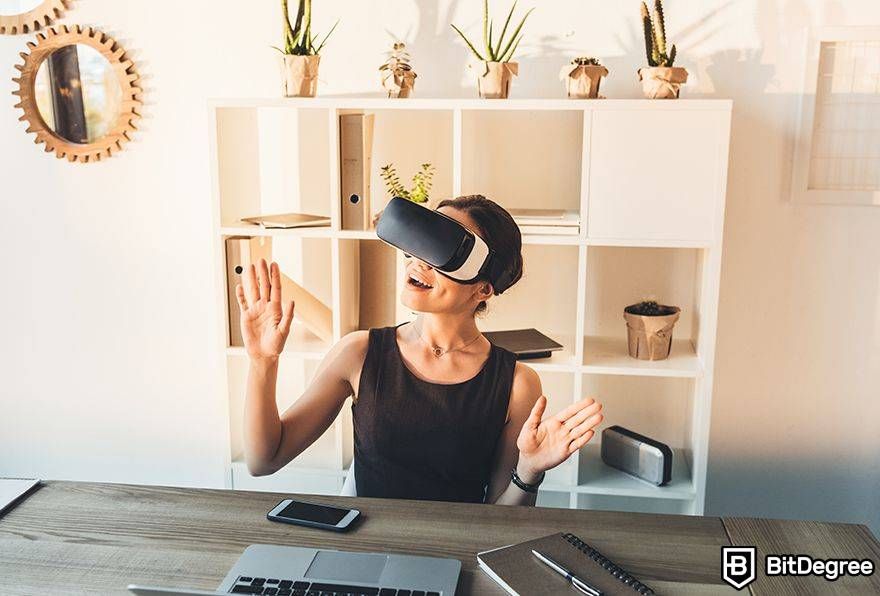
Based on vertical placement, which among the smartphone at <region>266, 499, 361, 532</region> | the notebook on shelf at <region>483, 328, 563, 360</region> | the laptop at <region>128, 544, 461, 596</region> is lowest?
the laptop at <region>128, 544, 461, 596</region>

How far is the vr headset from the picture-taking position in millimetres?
1636

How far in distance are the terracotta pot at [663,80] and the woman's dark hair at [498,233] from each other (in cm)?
86

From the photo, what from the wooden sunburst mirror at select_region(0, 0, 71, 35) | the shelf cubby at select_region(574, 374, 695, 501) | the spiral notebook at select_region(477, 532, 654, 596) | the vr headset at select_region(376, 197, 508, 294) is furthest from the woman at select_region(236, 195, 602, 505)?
the wooden sunburst mirror at select_region(0, 0, 71, 35)

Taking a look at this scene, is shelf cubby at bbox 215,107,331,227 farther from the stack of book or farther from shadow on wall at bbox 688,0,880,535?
shadow on wall at bbox 688,0,880,535

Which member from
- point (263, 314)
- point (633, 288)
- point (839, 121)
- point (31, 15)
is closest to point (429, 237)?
point (263, 314)

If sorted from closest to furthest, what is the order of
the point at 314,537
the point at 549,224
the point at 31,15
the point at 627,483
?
the point at 314,537 < the point at 549,224 < the point at 627,483 < the point at 31,15

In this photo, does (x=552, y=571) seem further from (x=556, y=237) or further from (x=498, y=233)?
(x=556, y=237)

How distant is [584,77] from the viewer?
2.58 metres

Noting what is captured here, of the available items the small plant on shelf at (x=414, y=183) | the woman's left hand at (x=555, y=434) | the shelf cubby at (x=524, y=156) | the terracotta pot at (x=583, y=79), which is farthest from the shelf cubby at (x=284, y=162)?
the woman's left hand at (x=555, y=434)

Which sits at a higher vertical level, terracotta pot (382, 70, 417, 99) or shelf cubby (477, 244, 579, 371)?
terracotta pot (382, 70, 417, 99)

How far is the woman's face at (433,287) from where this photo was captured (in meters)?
1.91

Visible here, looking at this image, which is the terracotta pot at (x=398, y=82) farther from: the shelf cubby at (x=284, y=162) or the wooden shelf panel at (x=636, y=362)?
the wooden shelf panel at (x=636, y=362)

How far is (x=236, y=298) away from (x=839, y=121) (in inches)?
79.9

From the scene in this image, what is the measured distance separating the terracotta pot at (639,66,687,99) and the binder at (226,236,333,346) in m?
1.26
